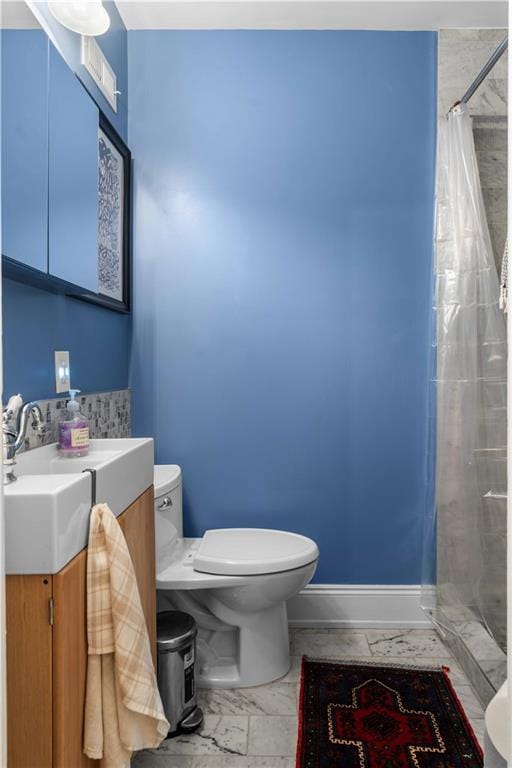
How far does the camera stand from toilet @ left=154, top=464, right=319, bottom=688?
183 cm

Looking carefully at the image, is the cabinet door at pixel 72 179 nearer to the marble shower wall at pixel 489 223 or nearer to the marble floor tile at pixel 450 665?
the marble shower wall at pixel 489 223

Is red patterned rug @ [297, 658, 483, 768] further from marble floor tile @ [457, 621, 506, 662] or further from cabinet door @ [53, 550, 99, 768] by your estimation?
cabinet door @ [53, 550, 99, 768]

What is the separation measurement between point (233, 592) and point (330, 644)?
62cm

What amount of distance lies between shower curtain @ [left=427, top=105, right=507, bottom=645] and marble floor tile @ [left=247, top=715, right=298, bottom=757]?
77cm

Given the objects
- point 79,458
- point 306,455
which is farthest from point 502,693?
point 306,455

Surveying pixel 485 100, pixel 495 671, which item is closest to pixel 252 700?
pixel 495 671

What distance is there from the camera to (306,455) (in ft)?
7.78

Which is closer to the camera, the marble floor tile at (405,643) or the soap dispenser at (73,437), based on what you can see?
the soap dispenser at (73,437)

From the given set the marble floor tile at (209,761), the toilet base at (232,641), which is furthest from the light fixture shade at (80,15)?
the marble floor tile at (209,761)

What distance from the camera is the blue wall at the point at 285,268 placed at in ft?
7.72

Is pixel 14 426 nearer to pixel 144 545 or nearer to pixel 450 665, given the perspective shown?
pixel 144 545

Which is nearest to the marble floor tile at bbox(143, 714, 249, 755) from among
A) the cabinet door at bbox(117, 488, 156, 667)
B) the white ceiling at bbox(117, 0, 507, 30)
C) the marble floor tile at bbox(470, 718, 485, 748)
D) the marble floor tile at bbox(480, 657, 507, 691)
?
the cabinet door at bbox(117, 488, 156, 667)

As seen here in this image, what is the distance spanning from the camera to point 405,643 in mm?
2221

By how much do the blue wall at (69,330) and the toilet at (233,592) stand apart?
49 centimetres
